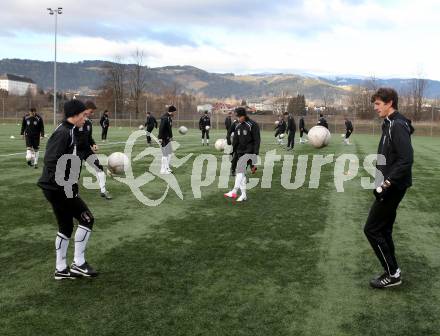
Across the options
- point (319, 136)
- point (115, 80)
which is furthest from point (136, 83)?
point (319, 136)

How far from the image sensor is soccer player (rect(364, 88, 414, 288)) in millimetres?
4992

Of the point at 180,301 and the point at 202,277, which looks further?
the point at 202,277

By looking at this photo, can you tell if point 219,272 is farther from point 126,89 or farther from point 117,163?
point 126,89

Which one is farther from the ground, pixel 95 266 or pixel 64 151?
pixel 64 151

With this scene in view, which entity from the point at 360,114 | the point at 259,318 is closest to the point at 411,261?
the point at 259,318

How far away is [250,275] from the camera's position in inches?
227

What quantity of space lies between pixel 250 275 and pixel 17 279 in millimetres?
2796

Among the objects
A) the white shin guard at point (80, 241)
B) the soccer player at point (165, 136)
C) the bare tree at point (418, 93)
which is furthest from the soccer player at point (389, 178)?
the bare tree at point (418, 93)

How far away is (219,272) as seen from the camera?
586 centimetres

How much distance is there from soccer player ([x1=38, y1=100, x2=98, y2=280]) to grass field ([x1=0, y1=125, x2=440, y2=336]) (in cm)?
24

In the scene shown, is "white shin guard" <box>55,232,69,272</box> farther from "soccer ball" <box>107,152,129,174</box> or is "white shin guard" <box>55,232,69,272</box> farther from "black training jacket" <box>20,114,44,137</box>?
"black training jacket" <box>20,114,44,137</box>

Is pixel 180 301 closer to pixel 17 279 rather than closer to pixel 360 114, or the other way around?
pixel 17 279

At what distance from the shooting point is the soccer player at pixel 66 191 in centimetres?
532

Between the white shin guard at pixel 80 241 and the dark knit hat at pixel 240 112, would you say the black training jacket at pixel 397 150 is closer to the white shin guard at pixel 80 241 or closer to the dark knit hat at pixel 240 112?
the white shin guard at pixel 80 241
